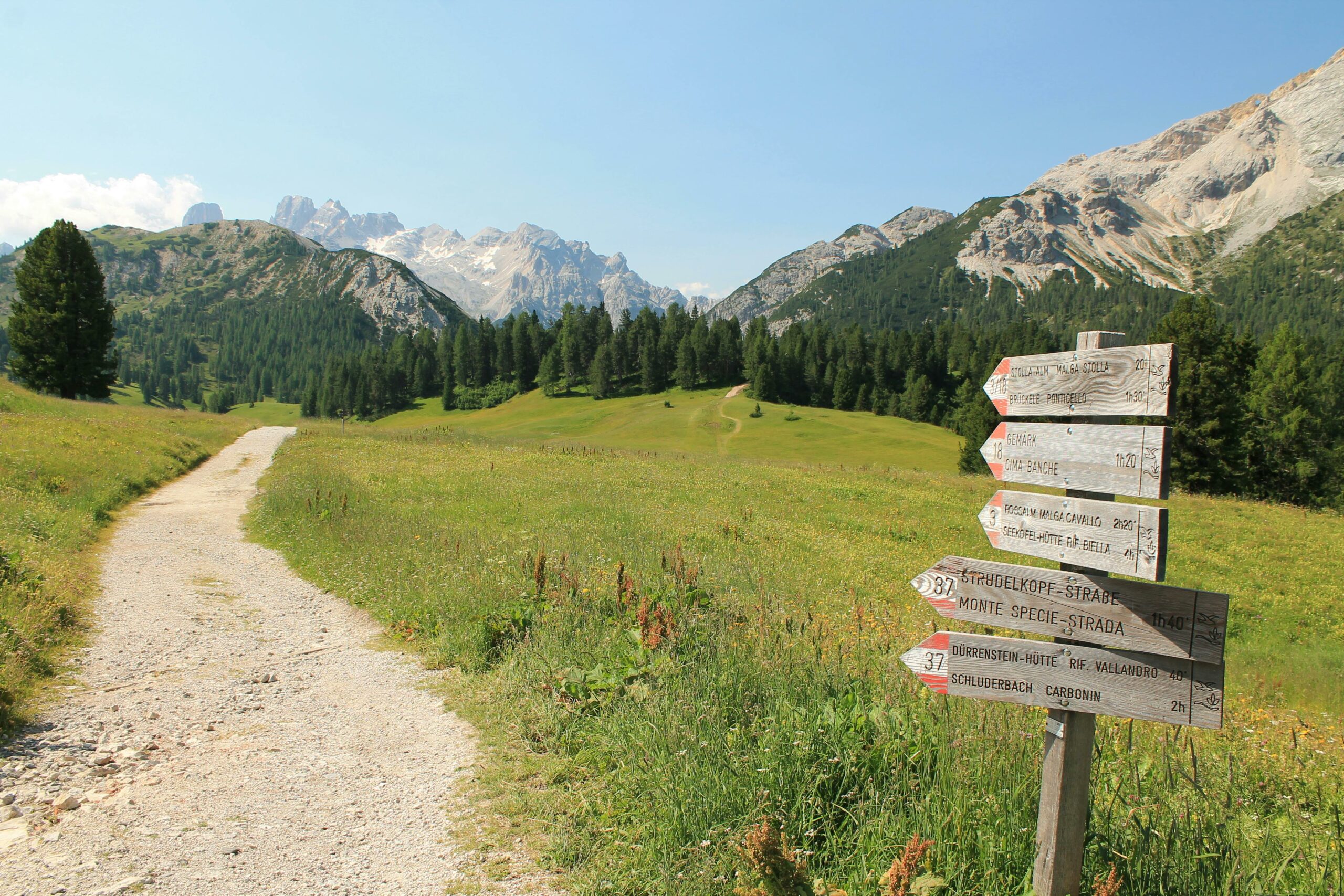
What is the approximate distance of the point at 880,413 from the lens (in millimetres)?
118938

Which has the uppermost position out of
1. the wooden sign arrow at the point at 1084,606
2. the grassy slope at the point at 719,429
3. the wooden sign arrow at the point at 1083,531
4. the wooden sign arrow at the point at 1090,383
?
the wooden sign arrow at the point at 1090,383

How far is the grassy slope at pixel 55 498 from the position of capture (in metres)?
7.47

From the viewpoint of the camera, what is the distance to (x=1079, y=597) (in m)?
3.48

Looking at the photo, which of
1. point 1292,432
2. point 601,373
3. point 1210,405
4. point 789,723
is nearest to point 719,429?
point 601,373

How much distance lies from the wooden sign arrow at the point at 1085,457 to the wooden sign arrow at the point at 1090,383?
97mm

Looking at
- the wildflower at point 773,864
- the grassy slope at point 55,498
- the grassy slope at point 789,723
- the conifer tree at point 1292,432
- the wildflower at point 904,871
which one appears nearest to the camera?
the wildflower at point 904,871

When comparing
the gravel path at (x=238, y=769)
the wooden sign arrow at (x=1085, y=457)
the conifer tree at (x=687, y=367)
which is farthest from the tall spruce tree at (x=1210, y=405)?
the conifer tree at (x=687, y=367)

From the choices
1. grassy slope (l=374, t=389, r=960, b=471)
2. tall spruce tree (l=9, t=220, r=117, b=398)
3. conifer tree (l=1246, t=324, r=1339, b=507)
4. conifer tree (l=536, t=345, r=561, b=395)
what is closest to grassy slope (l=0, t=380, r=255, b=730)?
tall spruce tree (l=9, t=220, r=117, b=398)

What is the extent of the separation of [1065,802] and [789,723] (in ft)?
6.42

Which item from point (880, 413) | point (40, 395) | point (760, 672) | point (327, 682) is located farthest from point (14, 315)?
point (880, 413)

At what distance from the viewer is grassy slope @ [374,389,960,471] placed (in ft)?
233

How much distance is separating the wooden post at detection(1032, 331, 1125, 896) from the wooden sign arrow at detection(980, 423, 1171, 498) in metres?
0.17

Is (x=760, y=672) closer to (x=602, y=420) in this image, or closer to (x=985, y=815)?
(x=985, y=815)

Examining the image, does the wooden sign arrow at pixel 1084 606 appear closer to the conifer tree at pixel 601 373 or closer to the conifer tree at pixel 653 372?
the conifer tree at pixel 653 372
